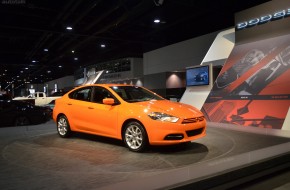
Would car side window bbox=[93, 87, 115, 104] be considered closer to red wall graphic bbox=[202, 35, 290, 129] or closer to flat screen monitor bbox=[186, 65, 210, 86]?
red wall graphic bbox=[202, 35, 290, 129]

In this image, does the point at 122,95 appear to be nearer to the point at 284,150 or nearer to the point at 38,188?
the point at 38,188

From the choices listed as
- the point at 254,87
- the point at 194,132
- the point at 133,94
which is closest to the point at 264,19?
the point at 254,87

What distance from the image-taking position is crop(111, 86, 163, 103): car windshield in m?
6.52

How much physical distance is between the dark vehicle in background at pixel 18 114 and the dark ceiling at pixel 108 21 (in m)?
4.96

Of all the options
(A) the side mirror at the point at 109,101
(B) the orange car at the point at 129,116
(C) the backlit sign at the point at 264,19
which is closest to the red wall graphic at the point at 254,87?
(C) the backlit sign at the point at 264,19

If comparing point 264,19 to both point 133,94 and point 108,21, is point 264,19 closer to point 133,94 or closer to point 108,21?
point 133,94

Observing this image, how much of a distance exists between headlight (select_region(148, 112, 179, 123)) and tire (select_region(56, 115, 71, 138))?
113 inches

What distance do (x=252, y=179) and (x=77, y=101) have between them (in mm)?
4591

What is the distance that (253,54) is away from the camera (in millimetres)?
10492

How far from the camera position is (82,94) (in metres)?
7.17

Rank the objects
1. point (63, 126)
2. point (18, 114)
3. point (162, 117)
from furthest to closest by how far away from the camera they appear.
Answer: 1. point (18, 114)
2. point (63, 126)
3. point (162, 117)

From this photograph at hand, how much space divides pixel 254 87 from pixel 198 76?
10.5 feet

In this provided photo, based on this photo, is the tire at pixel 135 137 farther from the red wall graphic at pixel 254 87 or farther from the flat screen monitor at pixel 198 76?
the flat screen monitor at pixel 198 76

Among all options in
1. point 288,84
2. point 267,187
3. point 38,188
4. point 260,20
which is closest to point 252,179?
point 267,187
